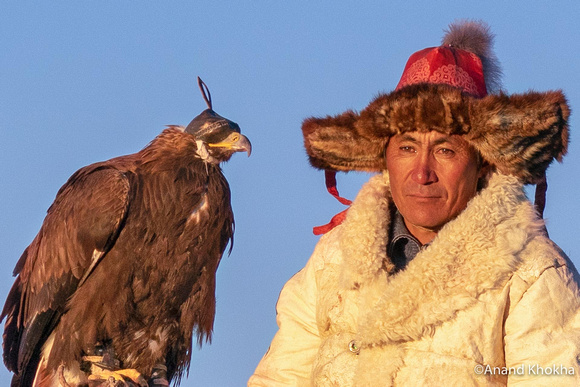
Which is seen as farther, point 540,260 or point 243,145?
point 243,145

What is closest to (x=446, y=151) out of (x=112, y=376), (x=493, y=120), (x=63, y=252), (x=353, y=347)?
(x=493, y=120)

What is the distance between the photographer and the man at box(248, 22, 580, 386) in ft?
10.9

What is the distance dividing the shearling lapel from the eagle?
267 cm

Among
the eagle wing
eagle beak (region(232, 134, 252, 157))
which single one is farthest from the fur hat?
the eagle wing

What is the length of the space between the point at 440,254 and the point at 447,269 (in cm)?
7

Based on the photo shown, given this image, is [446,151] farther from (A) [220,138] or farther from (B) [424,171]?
(A) [220,138]

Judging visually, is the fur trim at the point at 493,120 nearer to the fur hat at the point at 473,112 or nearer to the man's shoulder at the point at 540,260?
the fur hat at the point at 473,112

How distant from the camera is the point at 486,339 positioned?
131 inches

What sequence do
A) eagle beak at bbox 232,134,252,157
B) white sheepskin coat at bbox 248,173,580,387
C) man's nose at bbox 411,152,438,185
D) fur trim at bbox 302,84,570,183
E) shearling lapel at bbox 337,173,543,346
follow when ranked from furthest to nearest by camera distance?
eagle beak at bbox 232,134,252,157
man's nose at bbox 411,152,438,185
fur trim at bbox 302,84,570,183
shearling lapel at bbox 337,173,543,346
white sheepskin coat at bbox 248,173,580,387

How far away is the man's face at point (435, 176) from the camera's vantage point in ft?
12.3

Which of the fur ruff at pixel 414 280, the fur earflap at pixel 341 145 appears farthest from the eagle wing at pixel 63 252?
the fur ruff at pixel 414 280

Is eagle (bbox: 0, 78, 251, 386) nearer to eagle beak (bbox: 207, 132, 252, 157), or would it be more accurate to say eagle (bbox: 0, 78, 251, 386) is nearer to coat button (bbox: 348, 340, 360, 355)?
eagle beak (bbox: 207, 132, 252, 157)

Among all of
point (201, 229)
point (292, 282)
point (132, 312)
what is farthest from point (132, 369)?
point (292, 282)

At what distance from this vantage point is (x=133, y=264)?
20.3 ft
